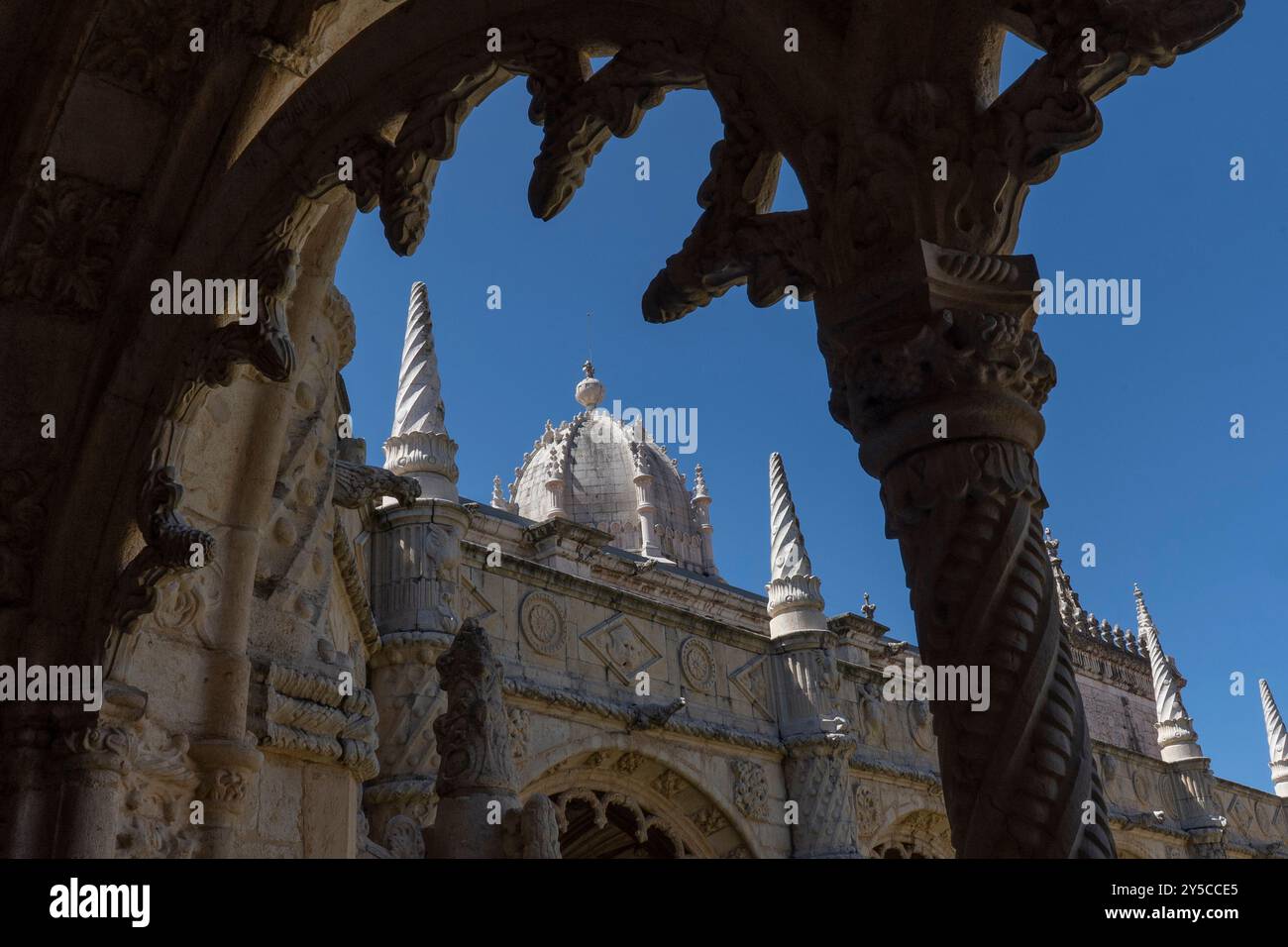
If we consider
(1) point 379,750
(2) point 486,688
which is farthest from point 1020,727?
(1) point 379,750

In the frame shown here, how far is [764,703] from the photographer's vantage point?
11.0 meters

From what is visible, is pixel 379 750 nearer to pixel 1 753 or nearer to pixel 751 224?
pixel 1 753

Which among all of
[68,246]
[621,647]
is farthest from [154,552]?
[621,647]

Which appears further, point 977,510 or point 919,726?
point 919,726

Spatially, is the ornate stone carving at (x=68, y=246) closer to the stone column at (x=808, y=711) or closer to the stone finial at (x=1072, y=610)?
the stone column at (x=808, y=711)

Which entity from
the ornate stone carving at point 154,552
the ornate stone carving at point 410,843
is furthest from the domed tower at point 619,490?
the ornate stone carving at point 154,552

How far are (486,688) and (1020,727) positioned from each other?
243 centimetres

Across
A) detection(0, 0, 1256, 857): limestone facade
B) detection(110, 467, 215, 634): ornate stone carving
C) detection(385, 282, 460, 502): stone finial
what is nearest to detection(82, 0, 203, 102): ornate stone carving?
detection(0, 0, 1256, 857): limestone facade

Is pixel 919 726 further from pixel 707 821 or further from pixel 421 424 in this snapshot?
pixel 421 424

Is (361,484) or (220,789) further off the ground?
(361,484)

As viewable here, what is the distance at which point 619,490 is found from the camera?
1351 inches

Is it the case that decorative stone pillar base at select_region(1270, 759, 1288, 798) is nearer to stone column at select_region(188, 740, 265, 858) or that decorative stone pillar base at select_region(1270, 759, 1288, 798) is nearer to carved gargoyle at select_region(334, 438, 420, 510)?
carved gargoyle at select_region(334, 438, 420, 510)

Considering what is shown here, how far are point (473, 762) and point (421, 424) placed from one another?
5122 millimetres
